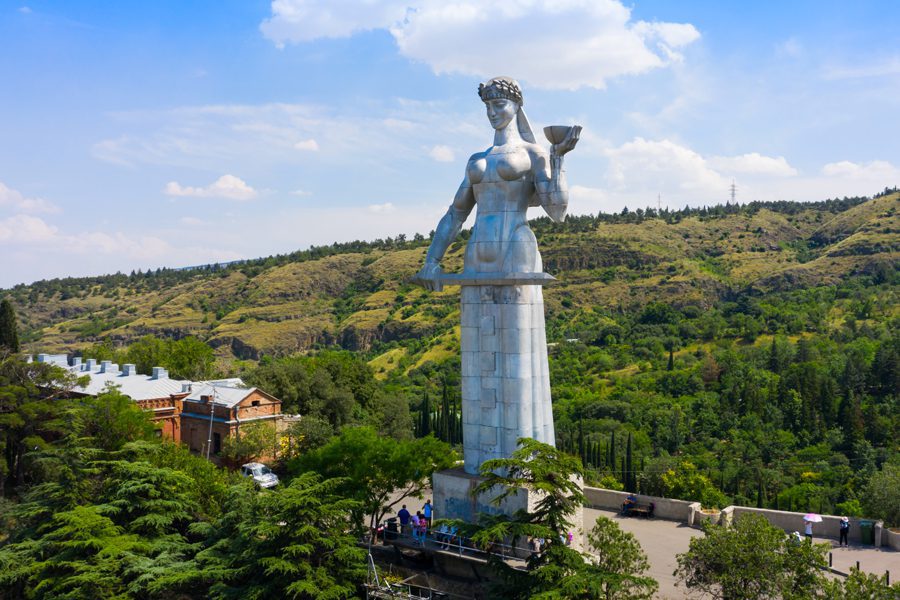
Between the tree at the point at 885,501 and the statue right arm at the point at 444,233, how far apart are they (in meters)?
18.3

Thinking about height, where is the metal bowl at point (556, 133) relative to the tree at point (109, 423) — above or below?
above

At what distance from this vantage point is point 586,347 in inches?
3366

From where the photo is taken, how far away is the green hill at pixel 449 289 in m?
108

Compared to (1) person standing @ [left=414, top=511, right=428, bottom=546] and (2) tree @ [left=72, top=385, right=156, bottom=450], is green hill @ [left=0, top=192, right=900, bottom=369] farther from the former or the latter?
(1) person standing @ [left=414, top=511, right=428, bottom=546]

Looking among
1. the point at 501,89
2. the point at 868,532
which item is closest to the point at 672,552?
the point at 868,532

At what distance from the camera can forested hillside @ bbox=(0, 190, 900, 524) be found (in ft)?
157

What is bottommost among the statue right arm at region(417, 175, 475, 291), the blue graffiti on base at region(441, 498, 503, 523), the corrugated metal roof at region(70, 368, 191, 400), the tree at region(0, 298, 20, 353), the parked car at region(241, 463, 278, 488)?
the parked car at region(241, 463, 278, 488)

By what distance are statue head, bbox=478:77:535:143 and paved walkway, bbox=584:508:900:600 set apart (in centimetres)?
1220

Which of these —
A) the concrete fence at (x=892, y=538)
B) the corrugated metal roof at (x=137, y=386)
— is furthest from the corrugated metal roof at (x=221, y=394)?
the concrete fence at (x=892, y=538)

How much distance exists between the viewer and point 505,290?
19547 mm

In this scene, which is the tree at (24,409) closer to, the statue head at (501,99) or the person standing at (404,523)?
the person standing at (404,523)

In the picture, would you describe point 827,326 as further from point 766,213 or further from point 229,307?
point 229,307

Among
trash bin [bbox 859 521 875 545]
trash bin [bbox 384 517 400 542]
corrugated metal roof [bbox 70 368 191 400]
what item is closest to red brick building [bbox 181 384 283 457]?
corrugated metal roof [bbox 70 368 191 400]

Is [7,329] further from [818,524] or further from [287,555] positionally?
[818,524]
